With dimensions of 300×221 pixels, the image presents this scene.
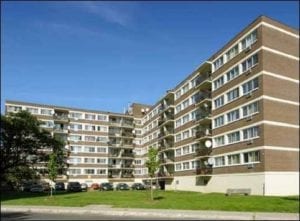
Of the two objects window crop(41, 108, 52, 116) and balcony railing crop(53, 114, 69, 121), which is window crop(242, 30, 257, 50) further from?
balcony railing crop(53, 114, 69, 121)

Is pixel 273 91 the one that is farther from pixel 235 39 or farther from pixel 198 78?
pixel 198 78

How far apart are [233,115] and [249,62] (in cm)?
712

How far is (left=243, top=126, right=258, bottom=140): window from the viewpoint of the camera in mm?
52031

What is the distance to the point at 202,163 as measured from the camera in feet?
230

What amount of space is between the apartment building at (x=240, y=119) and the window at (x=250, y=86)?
0.11m

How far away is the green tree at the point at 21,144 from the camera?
62.8 meters

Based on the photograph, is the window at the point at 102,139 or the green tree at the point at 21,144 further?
the window at the point at 102,139

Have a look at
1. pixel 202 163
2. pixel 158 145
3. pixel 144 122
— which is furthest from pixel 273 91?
pixel 144 122

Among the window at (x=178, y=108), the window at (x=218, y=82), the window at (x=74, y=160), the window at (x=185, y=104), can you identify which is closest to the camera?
the window at (x=218, y=82)

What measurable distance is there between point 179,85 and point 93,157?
131ft

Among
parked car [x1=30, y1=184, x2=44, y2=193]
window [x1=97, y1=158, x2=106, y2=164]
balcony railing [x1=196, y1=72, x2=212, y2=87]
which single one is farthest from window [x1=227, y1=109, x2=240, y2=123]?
window [x1=97, y1=158, x2=106, y2=164]

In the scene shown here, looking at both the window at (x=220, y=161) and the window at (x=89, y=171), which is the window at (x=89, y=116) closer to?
the window at (x=89, y=171)

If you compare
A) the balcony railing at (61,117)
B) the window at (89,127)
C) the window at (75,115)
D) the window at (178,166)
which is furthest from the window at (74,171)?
the window at (178,166)

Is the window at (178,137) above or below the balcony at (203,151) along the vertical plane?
above
